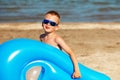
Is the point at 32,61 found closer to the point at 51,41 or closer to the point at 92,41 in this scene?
the point at 51,41

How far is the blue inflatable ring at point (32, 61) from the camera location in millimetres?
3902

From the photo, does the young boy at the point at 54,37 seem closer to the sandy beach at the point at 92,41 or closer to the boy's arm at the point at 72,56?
the boy's arm at the point at 72,56

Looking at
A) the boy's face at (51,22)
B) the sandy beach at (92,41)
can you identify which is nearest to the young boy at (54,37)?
the boy's face at (51,22)

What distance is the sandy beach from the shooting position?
22.1ft

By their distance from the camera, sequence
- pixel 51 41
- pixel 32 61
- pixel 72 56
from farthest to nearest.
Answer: pixel 51 41
pixel 72 56
pixel 32 61

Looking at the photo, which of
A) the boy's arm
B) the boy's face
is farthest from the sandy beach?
the boy's face

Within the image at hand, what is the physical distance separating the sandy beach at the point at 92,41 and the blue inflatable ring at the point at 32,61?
79.6 inches

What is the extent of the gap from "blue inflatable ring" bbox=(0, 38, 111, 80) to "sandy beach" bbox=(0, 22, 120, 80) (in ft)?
6.63

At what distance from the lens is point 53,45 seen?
14.0ft

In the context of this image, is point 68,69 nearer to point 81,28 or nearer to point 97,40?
point 97,40

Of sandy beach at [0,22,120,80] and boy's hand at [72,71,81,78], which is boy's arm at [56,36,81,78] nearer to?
boy's hand at [72,71,81,78]

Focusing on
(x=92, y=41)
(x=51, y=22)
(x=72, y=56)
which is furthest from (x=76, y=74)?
(x=92, y=41)

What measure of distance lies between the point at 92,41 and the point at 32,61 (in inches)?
197

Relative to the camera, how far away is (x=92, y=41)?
891 centimetres
